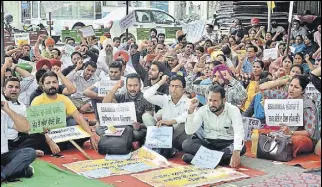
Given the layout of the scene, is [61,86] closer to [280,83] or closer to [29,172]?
[29,172]

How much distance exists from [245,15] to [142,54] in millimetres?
6139

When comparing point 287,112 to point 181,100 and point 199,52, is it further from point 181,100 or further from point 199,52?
point 199,52

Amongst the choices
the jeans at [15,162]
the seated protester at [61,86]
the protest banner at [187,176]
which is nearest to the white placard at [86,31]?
the seated protester at [61,86]

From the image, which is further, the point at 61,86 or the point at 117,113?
the point at 61,86

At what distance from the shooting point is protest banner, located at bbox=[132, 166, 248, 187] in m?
5.47

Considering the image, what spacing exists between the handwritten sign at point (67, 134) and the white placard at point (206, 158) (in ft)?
4.53

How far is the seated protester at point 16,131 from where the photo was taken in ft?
19.8

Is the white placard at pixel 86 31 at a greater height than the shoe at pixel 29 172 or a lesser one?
greater

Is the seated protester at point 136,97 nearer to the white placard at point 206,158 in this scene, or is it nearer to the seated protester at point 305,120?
the white placard at point 206,158

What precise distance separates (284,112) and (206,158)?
1.17m

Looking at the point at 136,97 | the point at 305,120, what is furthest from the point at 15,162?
the point at 305,120

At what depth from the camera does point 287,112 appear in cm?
664

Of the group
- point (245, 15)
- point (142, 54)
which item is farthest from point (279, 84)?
point (245, 15)

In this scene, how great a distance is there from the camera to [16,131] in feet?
20.7
